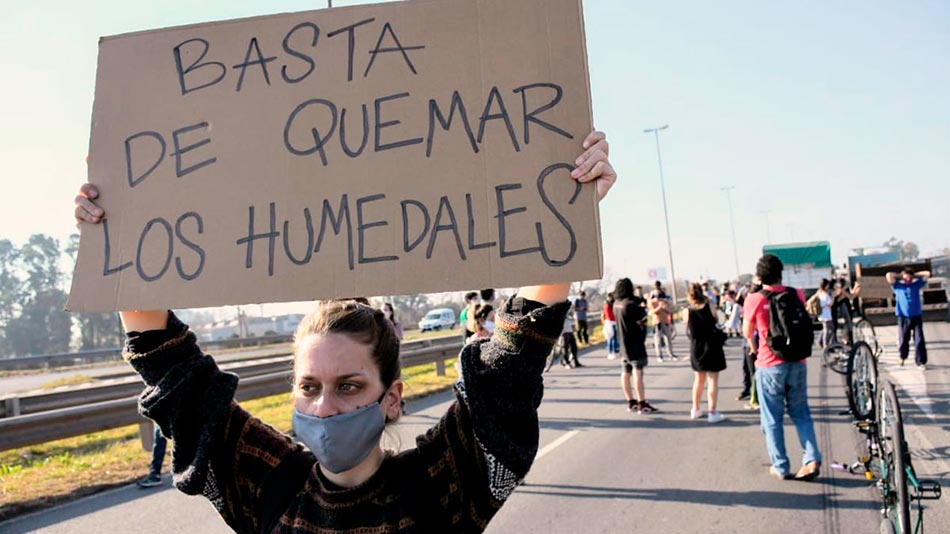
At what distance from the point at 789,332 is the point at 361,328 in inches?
220

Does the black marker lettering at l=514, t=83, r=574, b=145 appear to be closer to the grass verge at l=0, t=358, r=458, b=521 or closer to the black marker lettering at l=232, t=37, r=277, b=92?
the black marker lettering at l=232, t=37, r=277, b=92

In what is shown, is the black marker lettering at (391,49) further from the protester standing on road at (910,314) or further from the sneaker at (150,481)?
the protester standing on road at (910,314)

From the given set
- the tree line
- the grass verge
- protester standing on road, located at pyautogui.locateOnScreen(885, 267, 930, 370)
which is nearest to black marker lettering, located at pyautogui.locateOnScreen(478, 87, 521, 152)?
the grass verge

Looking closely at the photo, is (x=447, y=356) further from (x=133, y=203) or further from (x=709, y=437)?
(x=133, y=203)

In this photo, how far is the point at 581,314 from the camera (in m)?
24.2

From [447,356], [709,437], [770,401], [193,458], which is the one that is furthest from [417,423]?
[193,458]

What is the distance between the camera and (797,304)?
668 centimetres

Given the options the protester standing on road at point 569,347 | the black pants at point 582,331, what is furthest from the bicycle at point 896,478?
the black pants at point 582,331

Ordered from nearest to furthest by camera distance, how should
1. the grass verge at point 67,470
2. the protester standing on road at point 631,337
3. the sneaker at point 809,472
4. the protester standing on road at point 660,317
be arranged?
the sneaker at point 809,472
the grass verge at point 67,470
the protester standing on road at point 631,337
the protester standing on road at point 660,317

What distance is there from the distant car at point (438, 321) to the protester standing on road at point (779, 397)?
46909 millimetres

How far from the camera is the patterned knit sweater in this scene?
5.77ft

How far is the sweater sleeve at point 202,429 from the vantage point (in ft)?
6.35

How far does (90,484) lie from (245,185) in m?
6.96

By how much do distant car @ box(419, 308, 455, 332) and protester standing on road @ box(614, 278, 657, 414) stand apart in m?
43.0
